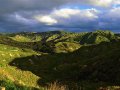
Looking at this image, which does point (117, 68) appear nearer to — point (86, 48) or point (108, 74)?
point (108, 74)

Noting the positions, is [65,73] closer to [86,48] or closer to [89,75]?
[89,75]

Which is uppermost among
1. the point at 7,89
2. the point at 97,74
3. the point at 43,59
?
the point at 7,89

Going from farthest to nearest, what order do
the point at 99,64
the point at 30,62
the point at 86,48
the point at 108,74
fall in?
the point at 86,48, the point at 30,62, the point at 99,64, the point at 108,74

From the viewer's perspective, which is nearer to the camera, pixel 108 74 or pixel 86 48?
pixel 108 74

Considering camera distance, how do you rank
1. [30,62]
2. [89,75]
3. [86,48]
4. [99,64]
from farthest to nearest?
[86,48] → [30,62] → [99,64] → [89,75]

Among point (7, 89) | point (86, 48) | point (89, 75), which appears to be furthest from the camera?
point (86, 48)

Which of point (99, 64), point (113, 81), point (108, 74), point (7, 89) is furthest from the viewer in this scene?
point (99, 64)

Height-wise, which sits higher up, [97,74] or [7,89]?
[7,89]

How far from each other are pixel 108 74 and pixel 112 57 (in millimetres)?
12918

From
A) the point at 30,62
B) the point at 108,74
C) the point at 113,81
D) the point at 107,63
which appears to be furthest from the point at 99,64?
the point at 30,62

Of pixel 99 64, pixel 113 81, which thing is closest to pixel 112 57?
pixel 99 64

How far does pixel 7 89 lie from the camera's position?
16.7 m

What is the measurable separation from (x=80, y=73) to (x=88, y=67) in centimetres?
419

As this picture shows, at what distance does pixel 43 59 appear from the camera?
6378 inches
